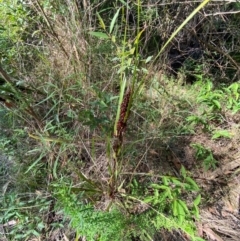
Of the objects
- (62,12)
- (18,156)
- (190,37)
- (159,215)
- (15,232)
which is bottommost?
(15,232)

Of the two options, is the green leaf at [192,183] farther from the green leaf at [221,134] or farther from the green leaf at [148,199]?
the green leaf at [221,134]

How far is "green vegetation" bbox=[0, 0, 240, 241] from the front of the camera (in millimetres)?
1479

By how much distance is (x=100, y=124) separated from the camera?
1.59 meters

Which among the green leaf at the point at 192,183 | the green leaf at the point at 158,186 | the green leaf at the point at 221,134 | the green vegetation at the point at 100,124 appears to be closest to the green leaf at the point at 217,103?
the green vegetation at the point at 100,124

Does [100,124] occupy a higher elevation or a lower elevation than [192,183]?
higher

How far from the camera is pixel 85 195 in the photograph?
1.55 m

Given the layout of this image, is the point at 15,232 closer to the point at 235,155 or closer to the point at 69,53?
the point at 69,53

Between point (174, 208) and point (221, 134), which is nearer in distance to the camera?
point (174, 208)

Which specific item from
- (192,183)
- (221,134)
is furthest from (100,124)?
(221,134)

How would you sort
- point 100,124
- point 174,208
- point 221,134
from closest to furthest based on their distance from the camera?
point 174,208
point 100,124
point 221,134

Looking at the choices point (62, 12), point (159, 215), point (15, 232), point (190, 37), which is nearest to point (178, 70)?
point (190, 37)

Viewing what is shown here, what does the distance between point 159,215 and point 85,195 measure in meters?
0.35

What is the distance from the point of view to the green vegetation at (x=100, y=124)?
4.85 ft

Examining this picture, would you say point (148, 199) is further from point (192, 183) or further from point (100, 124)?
point (100, 124)
